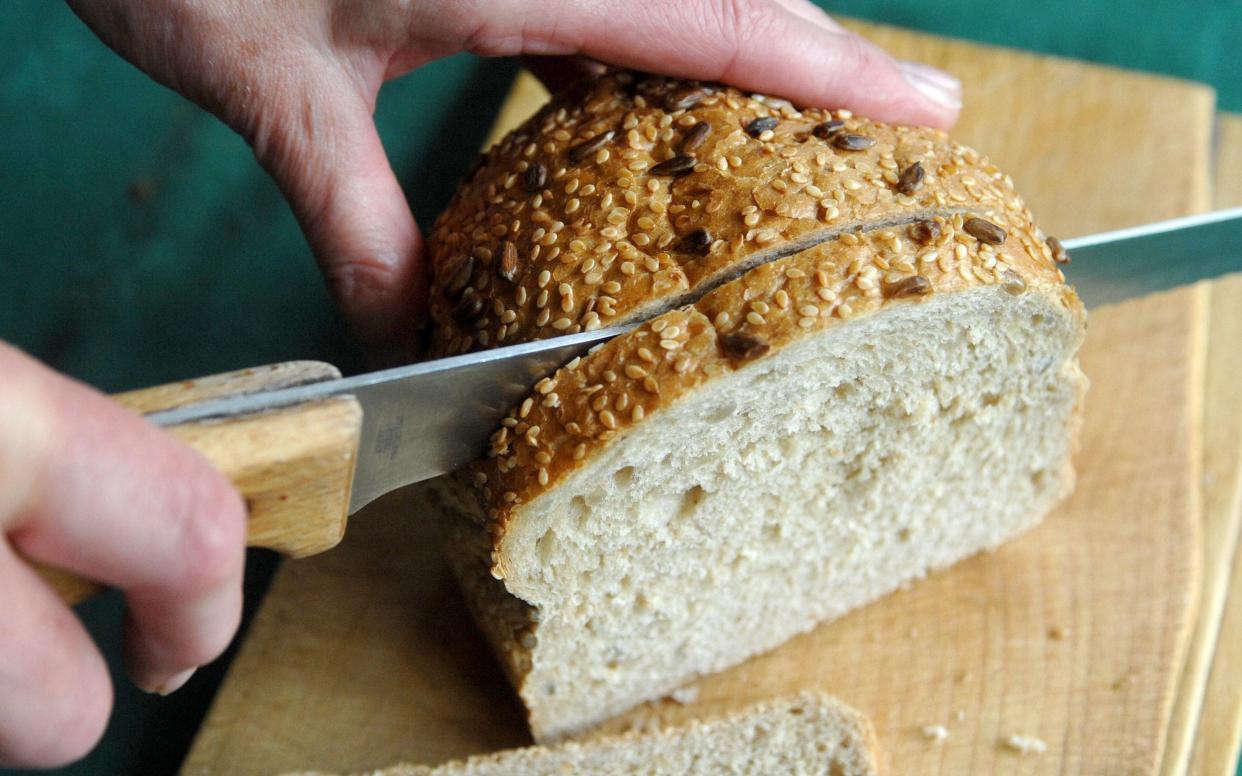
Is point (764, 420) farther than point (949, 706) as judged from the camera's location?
No

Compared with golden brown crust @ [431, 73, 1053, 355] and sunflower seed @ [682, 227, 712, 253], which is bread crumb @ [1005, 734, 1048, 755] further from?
sunflower seed @ [682, 227, 712, 253]

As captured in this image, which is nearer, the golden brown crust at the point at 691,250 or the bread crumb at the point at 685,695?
the golden brown crust at the point at 691,250

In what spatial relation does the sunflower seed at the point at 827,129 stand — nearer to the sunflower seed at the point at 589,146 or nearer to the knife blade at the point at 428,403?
the sunflower seed at the point at 589,146

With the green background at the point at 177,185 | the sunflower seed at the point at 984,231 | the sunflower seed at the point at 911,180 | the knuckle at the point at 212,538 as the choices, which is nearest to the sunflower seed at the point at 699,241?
the sunflower seed at the point at 911,180

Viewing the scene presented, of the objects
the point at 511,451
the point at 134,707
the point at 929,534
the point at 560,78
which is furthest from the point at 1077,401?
the point at 134,707

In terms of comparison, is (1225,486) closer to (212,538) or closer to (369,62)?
(369,62)

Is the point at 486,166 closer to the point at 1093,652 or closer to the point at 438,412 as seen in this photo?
the point at 438,412
